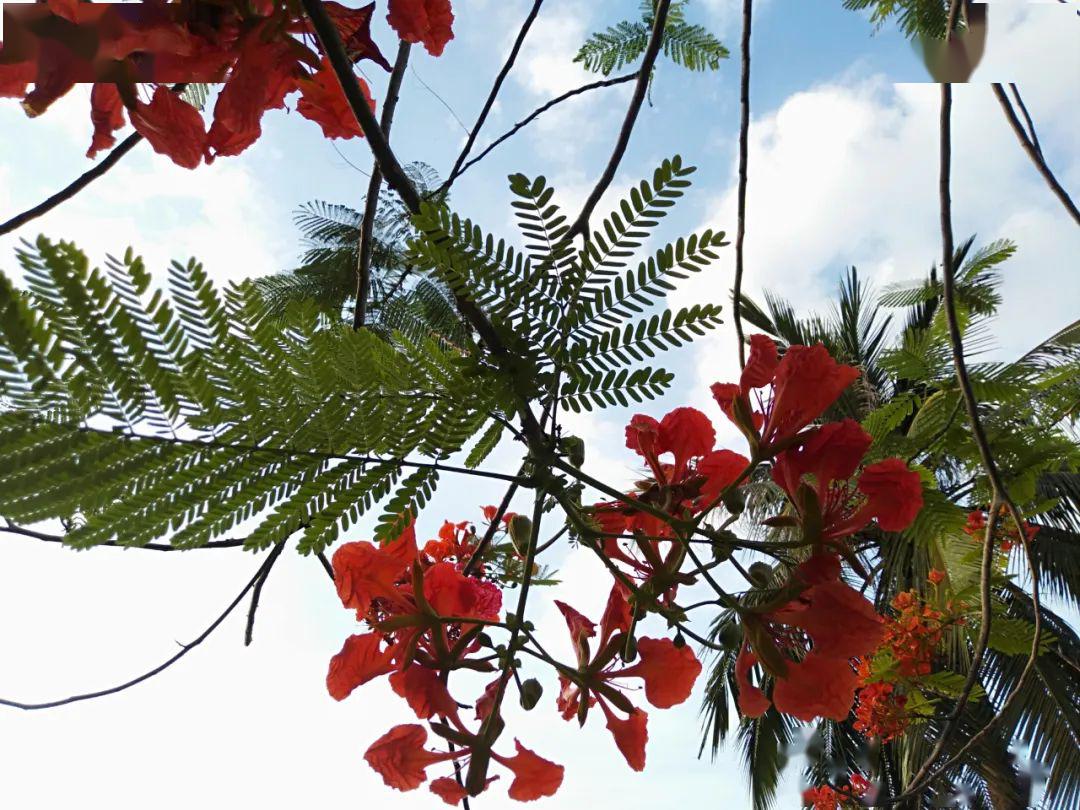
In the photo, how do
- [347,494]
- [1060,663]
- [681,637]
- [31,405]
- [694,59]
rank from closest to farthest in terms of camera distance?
[31,405], [347,494], [681,637], [694,59], [1060,663]

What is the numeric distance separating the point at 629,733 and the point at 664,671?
0.07 metres

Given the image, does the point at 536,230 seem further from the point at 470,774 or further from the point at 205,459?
the point at 470,774

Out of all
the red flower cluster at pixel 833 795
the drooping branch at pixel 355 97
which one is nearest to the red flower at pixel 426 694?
the drooping branch at pixel 355 97

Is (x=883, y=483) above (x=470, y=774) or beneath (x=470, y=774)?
above

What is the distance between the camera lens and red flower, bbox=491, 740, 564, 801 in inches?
29.0

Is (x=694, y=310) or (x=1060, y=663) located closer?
(x=694, y=310)

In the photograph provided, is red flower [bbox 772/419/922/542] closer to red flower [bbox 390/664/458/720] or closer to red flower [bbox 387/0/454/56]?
red flower [bbox 390/664/458/720]

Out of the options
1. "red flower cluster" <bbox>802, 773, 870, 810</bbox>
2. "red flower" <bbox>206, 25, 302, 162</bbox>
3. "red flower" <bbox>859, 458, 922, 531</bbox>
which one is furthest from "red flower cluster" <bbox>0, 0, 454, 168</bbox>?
"red flower cluster" <bbox>802, 773, 870, 810</bbox>

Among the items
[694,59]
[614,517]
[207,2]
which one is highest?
[694,59]

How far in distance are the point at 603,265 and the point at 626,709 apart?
40 cm

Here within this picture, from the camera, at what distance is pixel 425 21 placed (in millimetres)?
799

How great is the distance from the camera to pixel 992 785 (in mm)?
6824

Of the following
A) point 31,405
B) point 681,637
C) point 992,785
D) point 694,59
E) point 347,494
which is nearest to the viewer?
point 31,405

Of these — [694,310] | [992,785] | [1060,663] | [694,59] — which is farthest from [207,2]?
[1060,663]
